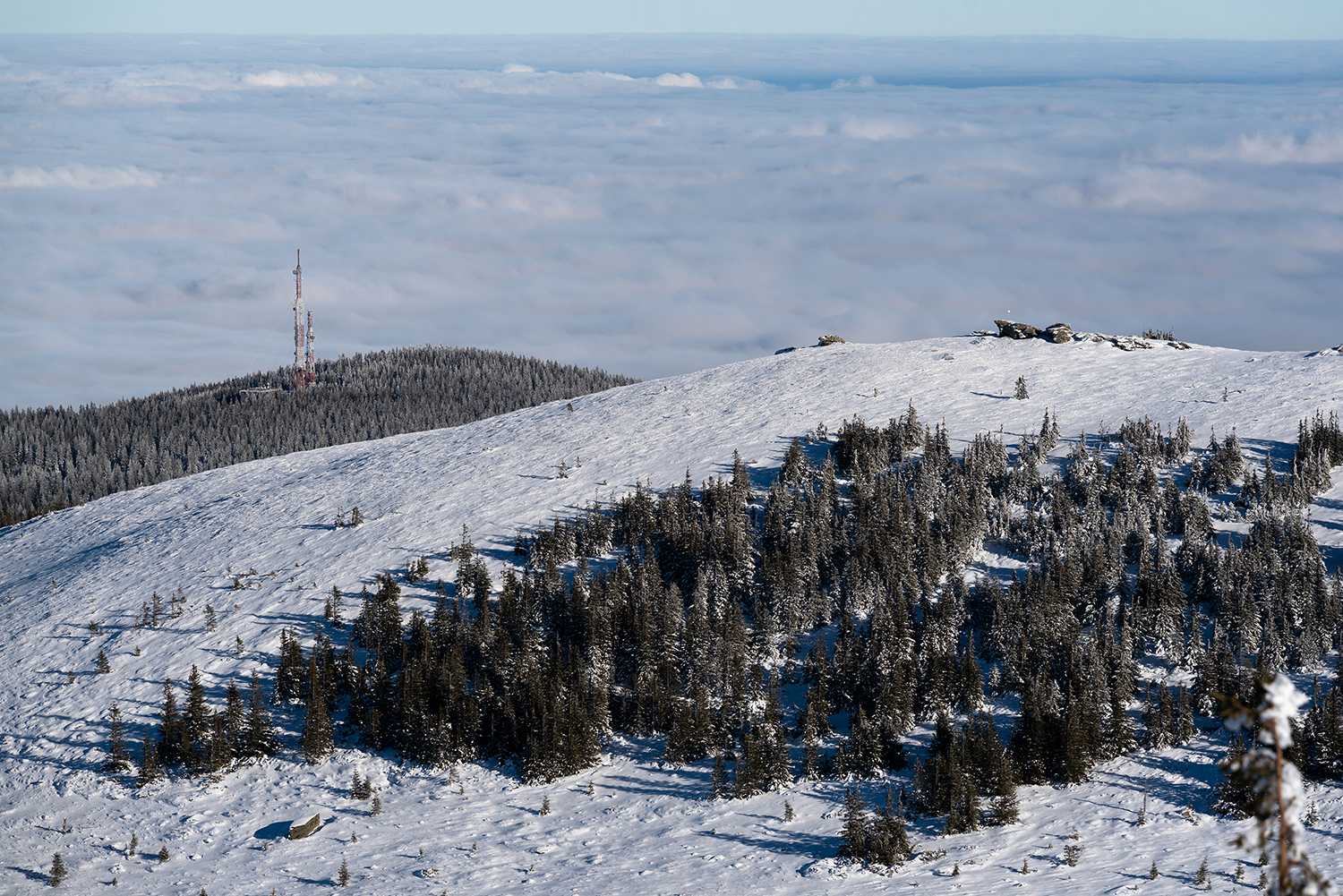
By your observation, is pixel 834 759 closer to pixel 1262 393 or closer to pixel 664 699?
pixel 664 699

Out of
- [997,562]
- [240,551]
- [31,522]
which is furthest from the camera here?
[31,522]

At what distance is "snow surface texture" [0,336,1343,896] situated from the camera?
50.3 m

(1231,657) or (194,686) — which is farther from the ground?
(1231,657)

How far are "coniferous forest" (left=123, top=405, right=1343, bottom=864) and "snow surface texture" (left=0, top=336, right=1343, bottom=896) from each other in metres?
1.59

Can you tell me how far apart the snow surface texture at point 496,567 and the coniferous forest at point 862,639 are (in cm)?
159

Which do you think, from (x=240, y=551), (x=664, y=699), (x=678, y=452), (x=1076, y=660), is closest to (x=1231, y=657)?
(x=1076, y=660)

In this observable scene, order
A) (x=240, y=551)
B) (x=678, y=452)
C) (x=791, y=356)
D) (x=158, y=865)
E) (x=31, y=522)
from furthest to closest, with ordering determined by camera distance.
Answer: (x=791, y=356) → (x=31, y=522) → (x=678, y=452) → (x=240, y=551) → (x=158, y=865)

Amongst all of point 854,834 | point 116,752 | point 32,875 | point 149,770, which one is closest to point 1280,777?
point 854,834

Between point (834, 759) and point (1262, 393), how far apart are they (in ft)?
198

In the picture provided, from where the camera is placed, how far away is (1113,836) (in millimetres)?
49250

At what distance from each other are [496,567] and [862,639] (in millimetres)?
25473

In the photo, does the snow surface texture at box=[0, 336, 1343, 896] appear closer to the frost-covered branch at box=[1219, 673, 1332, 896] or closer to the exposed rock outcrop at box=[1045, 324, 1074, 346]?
the exposed rock outcrop at box=[1045, 324, 1074, 346]

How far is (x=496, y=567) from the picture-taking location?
7731cm

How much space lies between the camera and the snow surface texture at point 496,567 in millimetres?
50281
